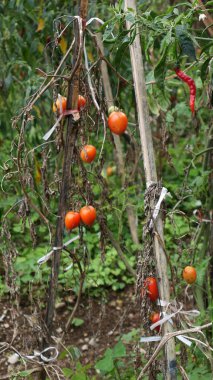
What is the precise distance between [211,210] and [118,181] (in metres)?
1.72

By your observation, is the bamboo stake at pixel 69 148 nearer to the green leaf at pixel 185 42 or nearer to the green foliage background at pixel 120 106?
the green foliage background at pixel 120 106

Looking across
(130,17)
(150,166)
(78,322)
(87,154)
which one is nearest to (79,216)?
(87,154)

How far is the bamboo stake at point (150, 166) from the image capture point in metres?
1.66

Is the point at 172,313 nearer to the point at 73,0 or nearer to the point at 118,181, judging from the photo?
the point at 73,0

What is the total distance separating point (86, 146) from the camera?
187 centimetres

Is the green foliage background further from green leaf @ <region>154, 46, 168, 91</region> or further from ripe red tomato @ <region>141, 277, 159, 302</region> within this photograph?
ripe red tomato @ <region>141, 277, 159, 302</region>

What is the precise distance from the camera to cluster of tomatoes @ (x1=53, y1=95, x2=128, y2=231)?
181 centimetres

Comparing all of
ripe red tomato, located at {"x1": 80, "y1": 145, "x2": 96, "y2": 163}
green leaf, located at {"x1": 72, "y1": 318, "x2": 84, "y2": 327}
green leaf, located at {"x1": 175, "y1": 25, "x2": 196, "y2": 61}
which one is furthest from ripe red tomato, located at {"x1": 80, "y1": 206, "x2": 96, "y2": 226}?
green leaf, located at {"x1": 72, "y1": 318, "x2": 84, "y2": 327}

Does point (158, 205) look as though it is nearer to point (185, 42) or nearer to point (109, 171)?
point (185, 42)

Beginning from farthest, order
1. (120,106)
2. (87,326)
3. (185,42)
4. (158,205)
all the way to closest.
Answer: (87,326) < (120,106) < (158,205) < (185,42)

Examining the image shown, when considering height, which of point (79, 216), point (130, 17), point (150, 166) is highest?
point (130, 17)

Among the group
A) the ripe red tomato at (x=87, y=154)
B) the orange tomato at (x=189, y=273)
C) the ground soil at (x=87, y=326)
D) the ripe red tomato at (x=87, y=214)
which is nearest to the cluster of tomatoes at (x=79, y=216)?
the ripe red tomato at (x=87, y=214)

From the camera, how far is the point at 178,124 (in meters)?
5.33

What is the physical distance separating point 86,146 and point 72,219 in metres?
0.22
